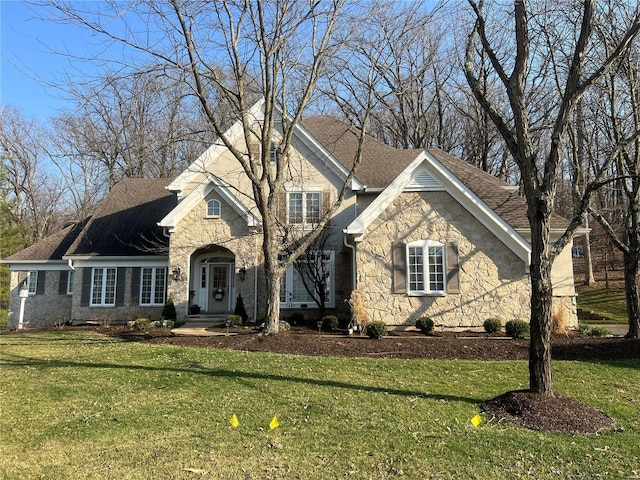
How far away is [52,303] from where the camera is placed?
2038 centimetres

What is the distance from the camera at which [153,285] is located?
18.5 m

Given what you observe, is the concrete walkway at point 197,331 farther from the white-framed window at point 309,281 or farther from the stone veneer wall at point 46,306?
the stone veneer wall at point 46,306

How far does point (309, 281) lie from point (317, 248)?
1457 mm

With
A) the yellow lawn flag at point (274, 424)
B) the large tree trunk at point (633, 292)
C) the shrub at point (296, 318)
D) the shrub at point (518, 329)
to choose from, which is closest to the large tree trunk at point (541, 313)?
the yellow lawn flag at point (274, 424)

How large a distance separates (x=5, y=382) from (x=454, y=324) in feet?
37.1

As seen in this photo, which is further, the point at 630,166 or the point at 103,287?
the point at 103,287

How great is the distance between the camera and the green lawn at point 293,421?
441cm

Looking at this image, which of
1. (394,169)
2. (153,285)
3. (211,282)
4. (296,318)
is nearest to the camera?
(296,318)

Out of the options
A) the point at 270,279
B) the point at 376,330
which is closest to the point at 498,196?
the point at 376,330

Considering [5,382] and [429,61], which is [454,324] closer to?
[429,61]

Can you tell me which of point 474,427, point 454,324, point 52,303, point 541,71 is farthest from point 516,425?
point 52,303

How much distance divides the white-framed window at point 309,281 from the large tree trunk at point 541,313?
34.0ft

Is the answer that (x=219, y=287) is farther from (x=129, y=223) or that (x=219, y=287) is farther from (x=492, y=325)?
(x=492, y=325)

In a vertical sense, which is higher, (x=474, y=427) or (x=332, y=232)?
(x=332, y=232)
